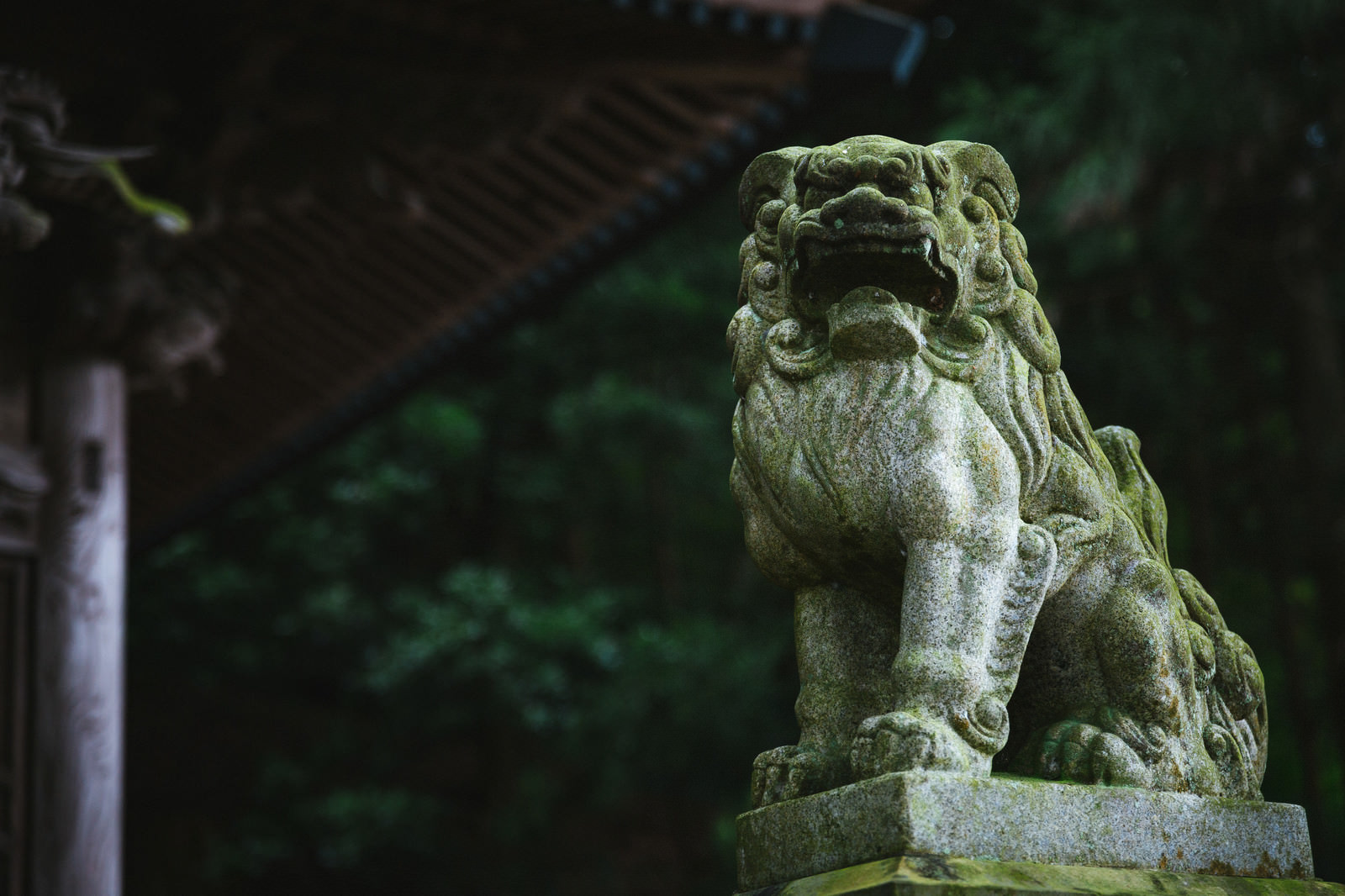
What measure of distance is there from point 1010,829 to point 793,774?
1.21 feet

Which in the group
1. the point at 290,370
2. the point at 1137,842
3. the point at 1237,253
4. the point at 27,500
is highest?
the point at 1237,253

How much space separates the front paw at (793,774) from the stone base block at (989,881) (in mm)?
149

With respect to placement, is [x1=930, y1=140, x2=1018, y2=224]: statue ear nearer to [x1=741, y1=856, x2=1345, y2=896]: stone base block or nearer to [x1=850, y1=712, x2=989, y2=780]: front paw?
[x1=850, y1=712, x2=989, y2=780]: front paw

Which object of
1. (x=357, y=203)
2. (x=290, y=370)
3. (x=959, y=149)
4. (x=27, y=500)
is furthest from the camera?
(x=290, y=370)

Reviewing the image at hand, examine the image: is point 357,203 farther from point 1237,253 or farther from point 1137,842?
point 1237,253

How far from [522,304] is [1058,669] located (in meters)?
3.81

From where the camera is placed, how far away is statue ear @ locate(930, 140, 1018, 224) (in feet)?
8.23

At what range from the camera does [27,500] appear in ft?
15.3

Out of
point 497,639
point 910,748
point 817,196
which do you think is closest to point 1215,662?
point 910,748

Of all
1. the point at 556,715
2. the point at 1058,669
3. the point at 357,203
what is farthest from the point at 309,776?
the point at 1058,669

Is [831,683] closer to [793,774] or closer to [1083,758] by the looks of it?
[793,774]

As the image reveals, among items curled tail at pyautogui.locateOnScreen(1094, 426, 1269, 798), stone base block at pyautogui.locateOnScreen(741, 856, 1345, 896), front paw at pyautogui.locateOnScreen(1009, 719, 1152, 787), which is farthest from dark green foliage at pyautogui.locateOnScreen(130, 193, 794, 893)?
stone base block at pyautogui.locateOnScreen(741, 856, 1345, 896)

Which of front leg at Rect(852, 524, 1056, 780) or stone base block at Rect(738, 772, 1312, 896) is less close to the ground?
front leg at Rect(852, 524, 1056, 780)

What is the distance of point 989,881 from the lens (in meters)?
2.05
